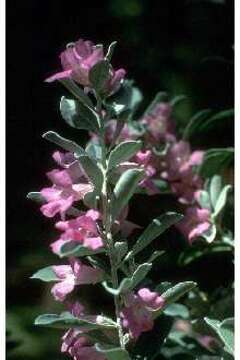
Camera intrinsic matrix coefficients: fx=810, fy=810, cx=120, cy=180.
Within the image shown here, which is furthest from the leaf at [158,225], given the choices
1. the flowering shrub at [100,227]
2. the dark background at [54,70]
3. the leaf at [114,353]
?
the dark background at [54,70]

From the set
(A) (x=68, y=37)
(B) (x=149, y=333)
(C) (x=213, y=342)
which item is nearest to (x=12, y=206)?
(A) (x=68, y=37)

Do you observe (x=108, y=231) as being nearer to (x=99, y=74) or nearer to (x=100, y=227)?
(x=100, y=227)

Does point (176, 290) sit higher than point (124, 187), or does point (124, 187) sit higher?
point (124, 187)

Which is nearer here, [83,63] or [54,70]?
[83,63]

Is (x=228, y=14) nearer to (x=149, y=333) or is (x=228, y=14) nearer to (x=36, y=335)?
(x=36, y=335)

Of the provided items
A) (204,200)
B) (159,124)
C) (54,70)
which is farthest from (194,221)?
(54,70)

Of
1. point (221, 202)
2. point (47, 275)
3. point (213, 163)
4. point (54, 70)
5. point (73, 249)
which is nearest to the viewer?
point (73, 249)

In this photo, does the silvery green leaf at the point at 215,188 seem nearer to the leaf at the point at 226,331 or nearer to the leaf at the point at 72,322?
the leaf at the point at 226,331
